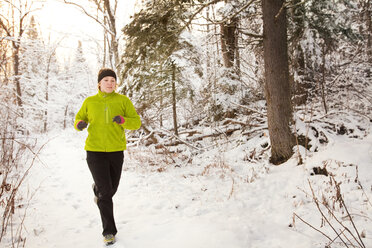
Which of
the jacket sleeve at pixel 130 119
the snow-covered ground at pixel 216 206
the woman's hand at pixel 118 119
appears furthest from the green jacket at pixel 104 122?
the snow-covered ground at pixel 216 206

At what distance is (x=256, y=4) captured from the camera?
19.4 feet

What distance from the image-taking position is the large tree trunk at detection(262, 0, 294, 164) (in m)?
4.34

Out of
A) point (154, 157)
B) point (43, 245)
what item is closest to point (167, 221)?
point (43, 245)

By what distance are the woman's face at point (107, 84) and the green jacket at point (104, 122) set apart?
0.06 metres

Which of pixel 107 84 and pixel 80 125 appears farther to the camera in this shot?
pixel 107 84

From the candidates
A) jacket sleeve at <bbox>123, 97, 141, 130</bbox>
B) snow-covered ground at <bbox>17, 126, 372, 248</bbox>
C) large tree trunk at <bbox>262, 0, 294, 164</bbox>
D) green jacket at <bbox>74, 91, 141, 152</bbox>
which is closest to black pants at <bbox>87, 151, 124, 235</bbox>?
green jacket at <bbox>74, 91, 141, 152</bbox>

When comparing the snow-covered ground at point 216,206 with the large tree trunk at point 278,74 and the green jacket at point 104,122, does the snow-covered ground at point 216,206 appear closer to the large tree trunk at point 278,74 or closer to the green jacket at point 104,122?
the large tree trunk at point 278,74

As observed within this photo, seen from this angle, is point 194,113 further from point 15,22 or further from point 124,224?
point 15,22

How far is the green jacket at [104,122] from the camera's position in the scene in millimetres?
2818

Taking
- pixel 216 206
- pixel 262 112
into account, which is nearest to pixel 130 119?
pixel 216 206

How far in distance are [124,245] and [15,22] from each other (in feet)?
48.8

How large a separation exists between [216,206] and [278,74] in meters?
2.71

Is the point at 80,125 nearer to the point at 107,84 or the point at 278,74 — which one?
the point at 107,84

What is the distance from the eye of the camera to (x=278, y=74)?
436cm
